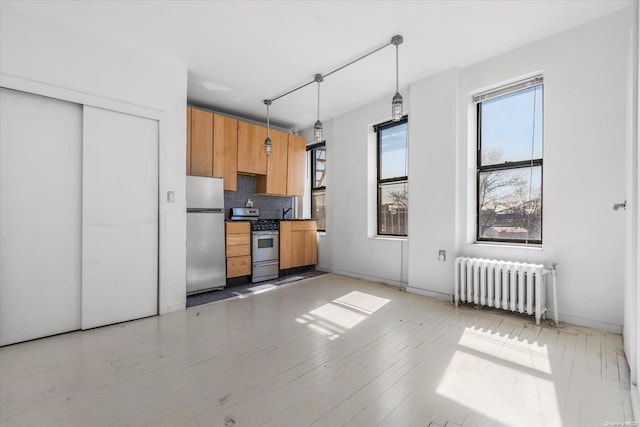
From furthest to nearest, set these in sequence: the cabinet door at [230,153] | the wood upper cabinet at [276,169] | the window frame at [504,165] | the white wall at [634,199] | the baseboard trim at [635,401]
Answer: the wood upper cabinet at [276,169], the cabinet door at [230,153], the window frame at [504,165], the white wall at [634,199], the baseboard trim at [635,401]

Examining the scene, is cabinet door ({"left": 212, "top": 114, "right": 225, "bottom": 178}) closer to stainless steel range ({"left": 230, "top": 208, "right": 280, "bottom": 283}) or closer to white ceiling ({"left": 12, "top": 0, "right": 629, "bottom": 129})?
white ceiling ({"left": 12, "top": 0, "right": 629, "bottom": 129})

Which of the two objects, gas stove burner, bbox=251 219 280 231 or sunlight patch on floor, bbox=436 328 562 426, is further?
gas stove burner, bbox=251 219 280 231

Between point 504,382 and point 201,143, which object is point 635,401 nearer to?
point 504,382

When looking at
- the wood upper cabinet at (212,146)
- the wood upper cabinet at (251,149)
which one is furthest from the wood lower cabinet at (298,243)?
the wood upper cabinet at (212,146)

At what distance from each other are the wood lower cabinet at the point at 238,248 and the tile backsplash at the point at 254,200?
0.68m

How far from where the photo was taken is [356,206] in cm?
502

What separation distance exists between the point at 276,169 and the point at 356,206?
1641mm

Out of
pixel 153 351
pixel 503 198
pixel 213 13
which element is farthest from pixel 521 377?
pixel 213 13

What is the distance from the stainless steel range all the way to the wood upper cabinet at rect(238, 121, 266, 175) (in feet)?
2.45

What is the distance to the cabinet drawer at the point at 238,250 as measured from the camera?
4.50 m

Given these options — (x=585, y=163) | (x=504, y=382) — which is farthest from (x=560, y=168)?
(x=504, y=382)

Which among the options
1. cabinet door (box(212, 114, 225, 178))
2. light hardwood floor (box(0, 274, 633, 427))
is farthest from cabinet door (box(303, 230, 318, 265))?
light hardwood floor (box(0, 274, 633, 427))

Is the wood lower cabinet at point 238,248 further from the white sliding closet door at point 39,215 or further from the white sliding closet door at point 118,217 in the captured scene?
the white sliding closet door at point 39,215

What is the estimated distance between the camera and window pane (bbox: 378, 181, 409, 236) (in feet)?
15.0
